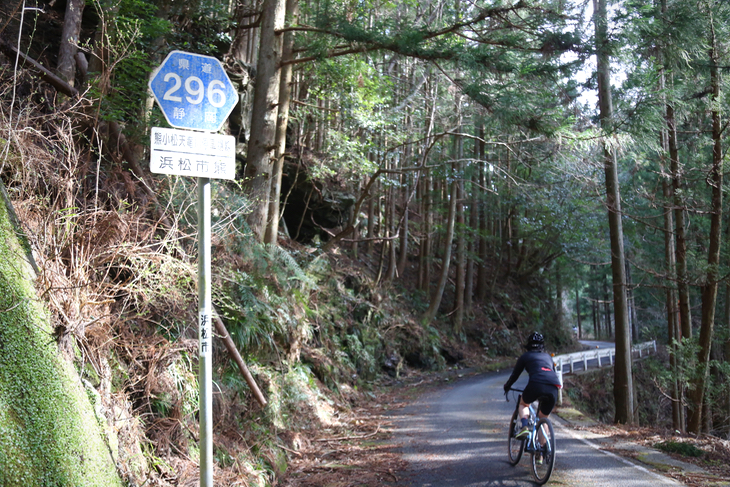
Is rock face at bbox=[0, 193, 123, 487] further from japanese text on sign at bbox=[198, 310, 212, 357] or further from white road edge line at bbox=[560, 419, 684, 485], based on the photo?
white road edge line at bbox=[560, 419, 684, 485]

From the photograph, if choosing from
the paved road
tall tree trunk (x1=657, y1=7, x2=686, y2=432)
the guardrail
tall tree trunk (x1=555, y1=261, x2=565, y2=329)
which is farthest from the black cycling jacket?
tall tree trunk (x1=555, y1=261, x2=565, y2=329)

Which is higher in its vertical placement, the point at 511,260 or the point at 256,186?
the point at 511,260

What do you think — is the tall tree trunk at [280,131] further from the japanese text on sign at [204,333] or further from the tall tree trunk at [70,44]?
the japanese text on sign at [204,333]

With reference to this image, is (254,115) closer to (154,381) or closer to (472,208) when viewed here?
(154,381)

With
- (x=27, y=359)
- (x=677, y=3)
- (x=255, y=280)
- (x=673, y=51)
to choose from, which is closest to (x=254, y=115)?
(x=255, y=280)

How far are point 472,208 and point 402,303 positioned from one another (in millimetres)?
8470

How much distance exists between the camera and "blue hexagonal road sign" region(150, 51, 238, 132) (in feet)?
12.1

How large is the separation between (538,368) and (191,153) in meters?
5.44

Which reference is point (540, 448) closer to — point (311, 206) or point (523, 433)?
point (523, 433)

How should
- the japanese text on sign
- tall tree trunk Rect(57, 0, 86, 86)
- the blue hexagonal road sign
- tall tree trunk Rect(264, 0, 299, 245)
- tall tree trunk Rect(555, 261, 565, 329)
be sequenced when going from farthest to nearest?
tall tree trunk Rect(555, 261, 565, 329), tall tree trunk Rect(264, 0, 299, 245), tall tree trunk Rect(57, 0, 86, 86), the blue hexagonal road sign, the japanese text on sign

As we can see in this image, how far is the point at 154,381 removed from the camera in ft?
16.7

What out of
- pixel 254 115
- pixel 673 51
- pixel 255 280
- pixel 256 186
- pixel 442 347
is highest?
pixel 673 51

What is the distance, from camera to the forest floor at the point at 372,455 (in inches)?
255

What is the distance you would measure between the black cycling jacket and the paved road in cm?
116
